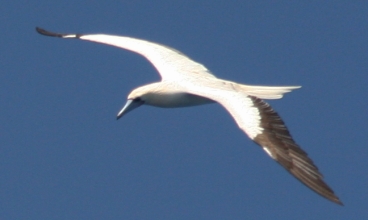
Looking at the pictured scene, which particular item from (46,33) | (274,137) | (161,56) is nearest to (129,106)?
(161,56)

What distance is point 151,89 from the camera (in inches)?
963

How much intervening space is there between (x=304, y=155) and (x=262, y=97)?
3.78 meters

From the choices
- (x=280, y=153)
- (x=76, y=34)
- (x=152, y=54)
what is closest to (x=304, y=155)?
(x=280, y=153)

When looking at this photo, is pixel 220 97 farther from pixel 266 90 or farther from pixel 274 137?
pixel 266 90

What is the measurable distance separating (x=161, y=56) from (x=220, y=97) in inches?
157

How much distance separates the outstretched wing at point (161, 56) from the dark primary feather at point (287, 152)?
360 cm

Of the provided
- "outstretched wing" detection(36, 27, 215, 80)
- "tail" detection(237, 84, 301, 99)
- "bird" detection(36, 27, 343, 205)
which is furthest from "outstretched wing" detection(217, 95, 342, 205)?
"outstretched wing" detection(36, 27, 215, 80)

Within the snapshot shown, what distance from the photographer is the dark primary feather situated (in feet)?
65.4

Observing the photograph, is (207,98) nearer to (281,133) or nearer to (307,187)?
(281,133)

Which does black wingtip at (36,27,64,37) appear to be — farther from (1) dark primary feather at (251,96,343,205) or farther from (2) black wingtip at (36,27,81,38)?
(1) dark primary feather at (251,96,343,205)

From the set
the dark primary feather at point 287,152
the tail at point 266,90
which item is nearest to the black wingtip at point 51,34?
the tail at point 266,90

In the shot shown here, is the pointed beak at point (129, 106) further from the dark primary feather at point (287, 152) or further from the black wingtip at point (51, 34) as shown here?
the black wingtip at point (51, 34)

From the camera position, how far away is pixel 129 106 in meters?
24.8

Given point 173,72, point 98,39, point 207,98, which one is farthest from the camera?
point 98,39
